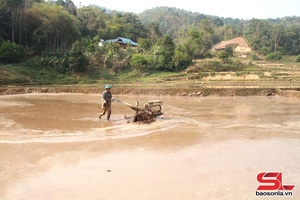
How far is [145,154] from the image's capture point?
9.95 m

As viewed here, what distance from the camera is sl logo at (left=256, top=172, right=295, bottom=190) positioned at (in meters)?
7.43

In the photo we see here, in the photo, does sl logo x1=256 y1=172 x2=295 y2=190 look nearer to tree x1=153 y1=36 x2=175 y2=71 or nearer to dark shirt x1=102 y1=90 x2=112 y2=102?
dark shirt x1=102 y1=90 x2=112 y2=102

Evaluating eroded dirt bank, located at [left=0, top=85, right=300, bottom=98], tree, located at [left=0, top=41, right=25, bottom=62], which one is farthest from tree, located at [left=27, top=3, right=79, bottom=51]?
eroded dirt bank, located at [left=0, top=85, right=300, bottom=98]

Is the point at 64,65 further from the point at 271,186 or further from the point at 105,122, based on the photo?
the point at 271,186

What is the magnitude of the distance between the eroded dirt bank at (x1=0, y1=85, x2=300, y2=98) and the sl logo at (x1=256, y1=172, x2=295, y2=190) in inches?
661

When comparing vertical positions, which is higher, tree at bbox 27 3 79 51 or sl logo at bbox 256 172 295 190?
tree at bbox 27 3 79 51

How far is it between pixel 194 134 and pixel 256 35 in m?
74.5

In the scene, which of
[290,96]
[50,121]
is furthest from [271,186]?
[290,96]

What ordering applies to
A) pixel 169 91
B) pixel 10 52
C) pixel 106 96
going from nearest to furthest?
pixel 106 96
pixel 169 91
pixel 10 52

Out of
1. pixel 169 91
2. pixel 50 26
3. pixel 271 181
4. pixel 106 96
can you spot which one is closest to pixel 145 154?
pixel 271 181
